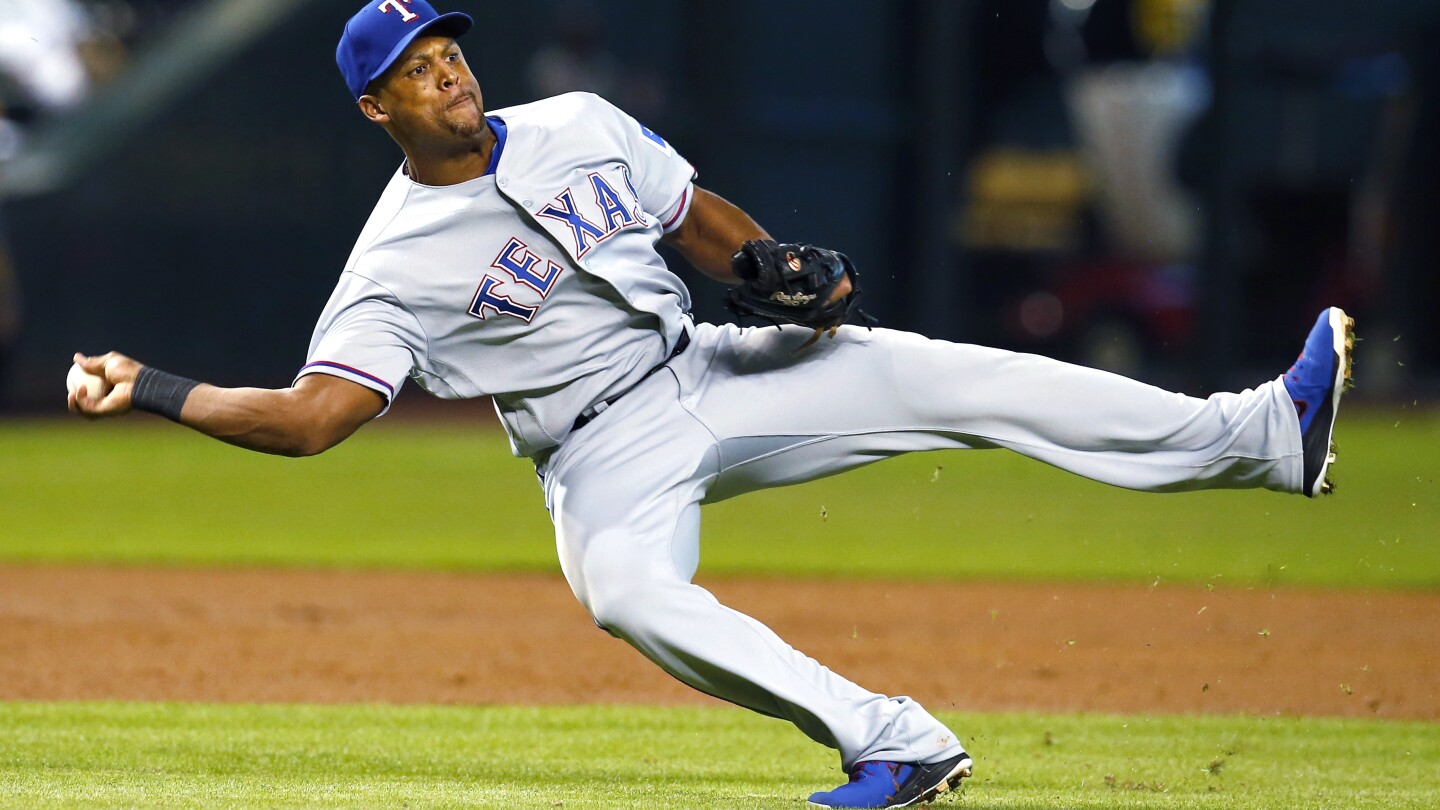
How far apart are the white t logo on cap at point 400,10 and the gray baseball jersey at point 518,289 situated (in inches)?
11.6

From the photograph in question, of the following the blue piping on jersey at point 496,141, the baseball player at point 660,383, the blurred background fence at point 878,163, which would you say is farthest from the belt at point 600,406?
the blurred background fence at point 878,163

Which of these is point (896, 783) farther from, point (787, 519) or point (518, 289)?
point (787, 519)

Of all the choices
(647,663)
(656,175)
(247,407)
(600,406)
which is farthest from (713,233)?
(647,663)

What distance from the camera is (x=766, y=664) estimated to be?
3.53 meters

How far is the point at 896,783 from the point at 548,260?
1.28m

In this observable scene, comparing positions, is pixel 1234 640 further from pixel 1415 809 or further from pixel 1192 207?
pixel 1192 207

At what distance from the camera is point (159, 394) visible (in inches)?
129

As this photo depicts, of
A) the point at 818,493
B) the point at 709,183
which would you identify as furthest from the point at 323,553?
the point at 709,183

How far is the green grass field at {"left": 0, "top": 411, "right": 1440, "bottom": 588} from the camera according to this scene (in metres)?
8.42

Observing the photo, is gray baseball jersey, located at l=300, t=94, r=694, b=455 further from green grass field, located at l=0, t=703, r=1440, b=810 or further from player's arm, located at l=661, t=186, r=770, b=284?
green grass field, located at l=0, t=703, r=1440, b=810

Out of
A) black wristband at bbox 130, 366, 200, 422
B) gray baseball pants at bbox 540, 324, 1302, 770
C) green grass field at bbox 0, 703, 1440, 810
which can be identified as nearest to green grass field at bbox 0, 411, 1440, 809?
green grass field at bbox 0, 703, 1440, 810

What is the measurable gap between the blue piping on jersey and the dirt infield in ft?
7.31

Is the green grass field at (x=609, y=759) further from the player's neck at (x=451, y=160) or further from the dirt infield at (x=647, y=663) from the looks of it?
the player's neck at (x=451, y=160)

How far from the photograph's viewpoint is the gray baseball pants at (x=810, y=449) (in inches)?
140
